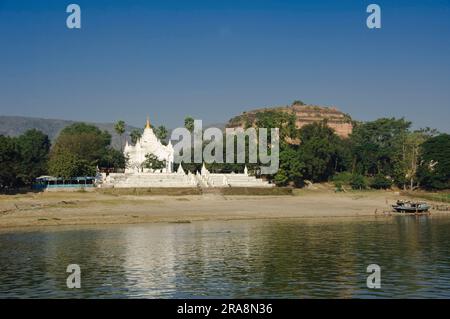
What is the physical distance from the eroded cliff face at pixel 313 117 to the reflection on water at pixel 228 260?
134175 millimetres

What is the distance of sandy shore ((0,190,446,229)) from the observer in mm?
55188

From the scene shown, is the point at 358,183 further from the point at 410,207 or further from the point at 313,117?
the point at 313,117

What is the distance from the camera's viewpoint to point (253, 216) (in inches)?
2336

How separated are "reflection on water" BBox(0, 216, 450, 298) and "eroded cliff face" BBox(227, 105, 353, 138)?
5282 inches

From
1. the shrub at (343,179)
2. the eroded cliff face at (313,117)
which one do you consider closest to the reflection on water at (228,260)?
the shrub at (343,179)

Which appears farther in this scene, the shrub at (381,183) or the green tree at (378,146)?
the green tree at (378,146)

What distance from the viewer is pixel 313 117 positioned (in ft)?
620

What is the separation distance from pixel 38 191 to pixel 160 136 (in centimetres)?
4314

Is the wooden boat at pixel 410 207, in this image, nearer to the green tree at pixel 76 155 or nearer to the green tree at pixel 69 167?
the green tree at pixel 69 167

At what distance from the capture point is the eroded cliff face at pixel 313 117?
18550 centimetres
